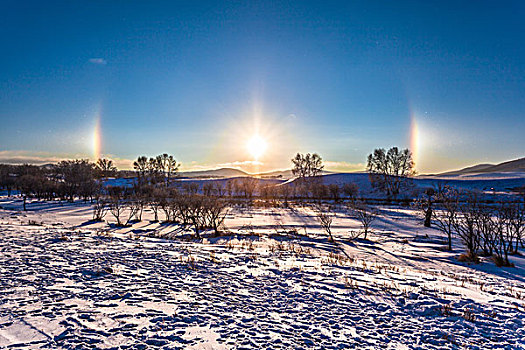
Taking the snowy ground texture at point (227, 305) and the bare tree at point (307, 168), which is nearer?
the snowy ground texture at point (227, 305)

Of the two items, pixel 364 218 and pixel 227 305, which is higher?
pixel 227 305

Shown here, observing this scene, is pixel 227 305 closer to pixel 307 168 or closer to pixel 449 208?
pixel 449 208

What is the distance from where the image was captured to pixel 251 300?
6805mm

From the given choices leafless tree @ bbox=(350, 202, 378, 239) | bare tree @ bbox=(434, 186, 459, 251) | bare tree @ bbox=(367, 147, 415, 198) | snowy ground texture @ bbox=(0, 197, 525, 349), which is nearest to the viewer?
snowy ground texture @ bbox=(0, 197, 525, 349)

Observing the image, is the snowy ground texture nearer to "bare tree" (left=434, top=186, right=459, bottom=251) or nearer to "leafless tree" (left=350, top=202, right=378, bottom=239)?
"bare tree" (left=434, top=186, right=459, bottom=251)

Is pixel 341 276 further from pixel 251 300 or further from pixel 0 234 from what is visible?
pixel 0 234

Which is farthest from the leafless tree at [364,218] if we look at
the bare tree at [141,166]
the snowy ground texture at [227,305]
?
the bare tree at [141,166]

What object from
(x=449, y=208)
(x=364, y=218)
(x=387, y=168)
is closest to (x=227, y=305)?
(x=449, y=208)

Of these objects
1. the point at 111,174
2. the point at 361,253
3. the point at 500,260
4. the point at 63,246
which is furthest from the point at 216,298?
the point at 111,174

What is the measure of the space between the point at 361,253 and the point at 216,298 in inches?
483

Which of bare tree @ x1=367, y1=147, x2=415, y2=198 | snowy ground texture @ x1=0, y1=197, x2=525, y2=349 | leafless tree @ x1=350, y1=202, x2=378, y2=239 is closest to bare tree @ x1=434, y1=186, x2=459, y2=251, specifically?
leafless tree @ x1=350, y1=202, x2=378, y2=239

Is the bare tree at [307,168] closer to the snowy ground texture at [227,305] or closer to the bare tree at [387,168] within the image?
the bare tree at [387,168]

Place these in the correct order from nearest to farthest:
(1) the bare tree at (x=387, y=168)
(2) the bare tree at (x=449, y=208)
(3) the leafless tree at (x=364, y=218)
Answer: (2) the bare tree at (x=449, y=208), (3) the leafless tree at (x=364, y=218), (1) the bare tree at (x=387, y=168)

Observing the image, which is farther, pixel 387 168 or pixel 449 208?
pixel 387 168
